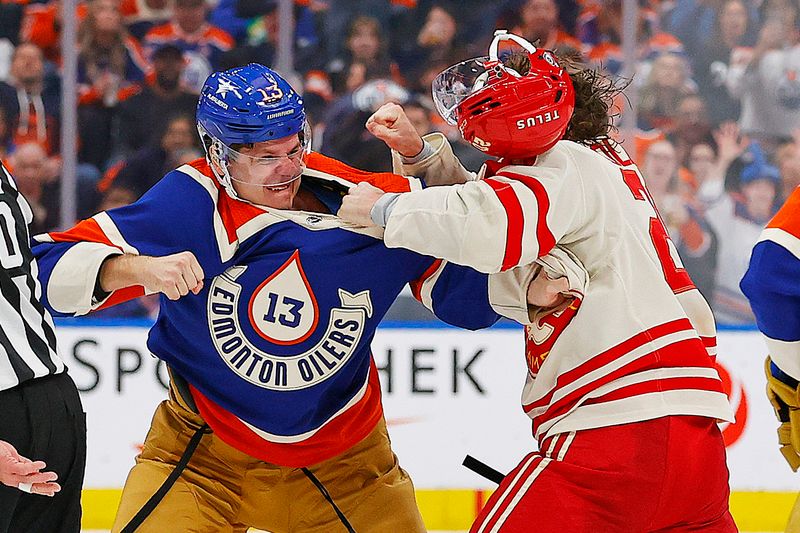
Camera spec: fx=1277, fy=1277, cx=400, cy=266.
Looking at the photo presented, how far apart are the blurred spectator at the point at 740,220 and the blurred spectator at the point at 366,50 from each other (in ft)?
5.08

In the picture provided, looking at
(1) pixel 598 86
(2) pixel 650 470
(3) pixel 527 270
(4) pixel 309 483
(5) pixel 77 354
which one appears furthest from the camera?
(5) pixel 77 354

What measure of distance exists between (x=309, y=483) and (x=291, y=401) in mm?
213

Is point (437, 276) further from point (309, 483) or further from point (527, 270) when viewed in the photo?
point (309, 483)

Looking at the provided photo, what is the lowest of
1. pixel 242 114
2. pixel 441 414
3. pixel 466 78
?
pixel 441 414

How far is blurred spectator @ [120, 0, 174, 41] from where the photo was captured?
5609 millimetres

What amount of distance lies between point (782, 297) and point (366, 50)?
3381 mm

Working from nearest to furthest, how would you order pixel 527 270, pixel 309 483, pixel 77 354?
pixel 527 270, pixel 309 483, pixel 77 354

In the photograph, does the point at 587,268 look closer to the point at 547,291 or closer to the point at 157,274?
the point at 547,291

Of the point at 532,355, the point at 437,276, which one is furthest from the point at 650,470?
the point at 437,276

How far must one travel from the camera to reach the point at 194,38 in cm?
564

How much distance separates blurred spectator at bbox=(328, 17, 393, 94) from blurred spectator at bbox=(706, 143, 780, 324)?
1.55 m

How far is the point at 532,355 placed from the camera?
7.56 ft

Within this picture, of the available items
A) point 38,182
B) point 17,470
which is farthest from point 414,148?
point 38,182

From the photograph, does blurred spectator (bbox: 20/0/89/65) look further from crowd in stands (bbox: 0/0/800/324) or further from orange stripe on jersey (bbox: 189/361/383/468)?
orange stripe on jersey (bbox: 189/361/383/468)
